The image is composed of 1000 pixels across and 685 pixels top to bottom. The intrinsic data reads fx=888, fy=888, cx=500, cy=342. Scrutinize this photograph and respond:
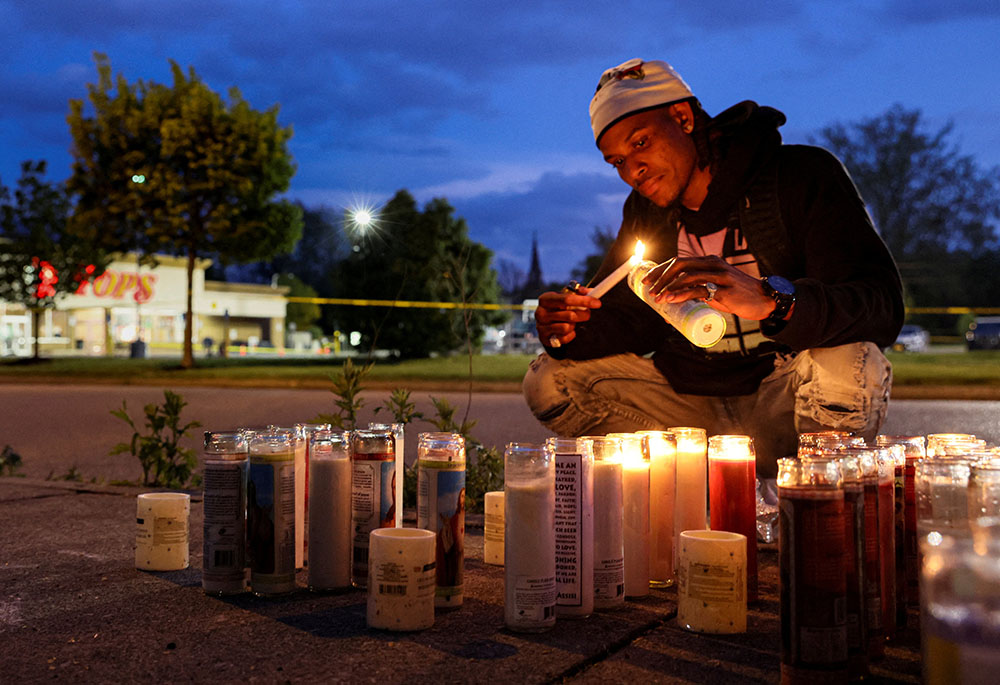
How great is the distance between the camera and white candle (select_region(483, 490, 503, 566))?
117 inches

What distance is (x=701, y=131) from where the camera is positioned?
11.5ft

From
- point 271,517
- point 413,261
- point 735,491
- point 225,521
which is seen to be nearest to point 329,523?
point 271,517

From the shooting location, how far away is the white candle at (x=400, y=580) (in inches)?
85.7

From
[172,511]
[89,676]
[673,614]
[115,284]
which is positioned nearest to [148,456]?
[172,511]

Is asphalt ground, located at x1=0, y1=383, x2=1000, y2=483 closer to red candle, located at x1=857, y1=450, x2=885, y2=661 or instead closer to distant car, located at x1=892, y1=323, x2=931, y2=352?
red candle, located at x1=857, y1=450, x2=885, y2=661

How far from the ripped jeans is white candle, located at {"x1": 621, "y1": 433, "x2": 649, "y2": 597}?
0.95 m

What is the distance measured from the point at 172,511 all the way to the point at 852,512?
2.07 metres

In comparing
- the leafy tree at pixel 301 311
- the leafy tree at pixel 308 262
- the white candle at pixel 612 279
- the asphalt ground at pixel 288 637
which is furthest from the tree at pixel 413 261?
the leafy tree at pixel 308 262

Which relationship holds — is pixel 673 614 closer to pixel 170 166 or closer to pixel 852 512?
pixel 852 512

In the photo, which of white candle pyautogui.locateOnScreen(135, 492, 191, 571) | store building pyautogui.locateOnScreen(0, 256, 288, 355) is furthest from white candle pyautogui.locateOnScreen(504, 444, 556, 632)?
store building pyautogui.locateOnScreen(0, 256, 288, 355)

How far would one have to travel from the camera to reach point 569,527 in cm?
227

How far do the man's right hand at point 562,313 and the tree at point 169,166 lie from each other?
→ 1850 centimetres

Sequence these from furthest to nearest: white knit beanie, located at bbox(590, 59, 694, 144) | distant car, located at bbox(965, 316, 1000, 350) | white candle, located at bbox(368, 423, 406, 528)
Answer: distant car, located at bbox(965, 316, 1000, 350) → white knit beanie, located at bbox(590, 59, 694, 144) → white candle, located at bbox(368, 423, 406, 528)

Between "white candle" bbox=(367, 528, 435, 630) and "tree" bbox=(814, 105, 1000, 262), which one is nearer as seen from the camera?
"white candle" bbox=(367, 528, 435, 630)
